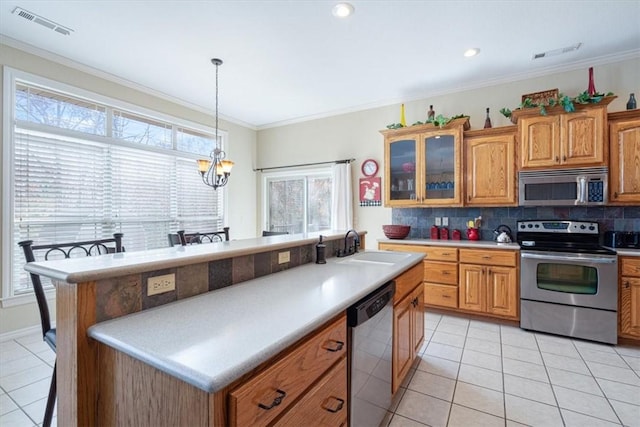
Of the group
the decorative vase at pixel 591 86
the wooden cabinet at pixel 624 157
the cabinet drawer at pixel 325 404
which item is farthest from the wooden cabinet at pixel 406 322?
the decorative vase at pixel 591 86

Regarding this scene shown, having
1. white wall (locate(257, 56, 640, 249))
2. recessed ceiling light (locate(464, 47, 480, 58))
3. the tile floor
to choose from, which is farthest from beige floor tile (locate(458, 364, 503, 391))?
recessed ceiling light (locate(464, 47, 480, 58))

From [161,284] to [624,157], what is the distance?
4041mm

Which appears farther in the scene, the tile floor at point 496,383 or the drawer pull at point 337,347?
the tile floor at point 496,383

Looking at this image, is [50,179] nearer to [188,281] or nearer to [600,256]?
[188,281]

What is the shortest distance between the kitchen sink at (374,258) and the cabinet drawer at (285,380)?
1062 mm

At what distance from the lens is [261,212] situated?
5.76 m

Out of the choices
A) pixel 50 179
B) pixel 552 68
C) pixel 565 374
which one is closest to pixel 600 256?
pixel 565 374

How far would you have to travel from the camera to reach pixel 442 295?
140 inches

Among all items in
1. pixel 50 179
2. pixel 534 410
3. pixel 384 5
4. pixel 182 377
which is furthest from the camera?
pixel 50 179

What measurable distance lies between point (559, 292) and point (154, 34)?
462cm

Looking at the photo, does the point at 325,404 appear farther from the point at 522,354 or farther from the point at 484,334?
the point at 484,334

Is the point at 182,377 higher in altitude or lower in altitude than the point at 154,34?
lower

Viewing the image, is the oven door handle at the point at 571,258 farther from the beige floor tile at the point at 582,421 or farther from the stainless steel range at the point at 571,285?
the beige floor tile at the point at 582,421

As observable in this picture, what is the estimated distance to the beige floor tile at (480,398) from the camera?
1939 mm
